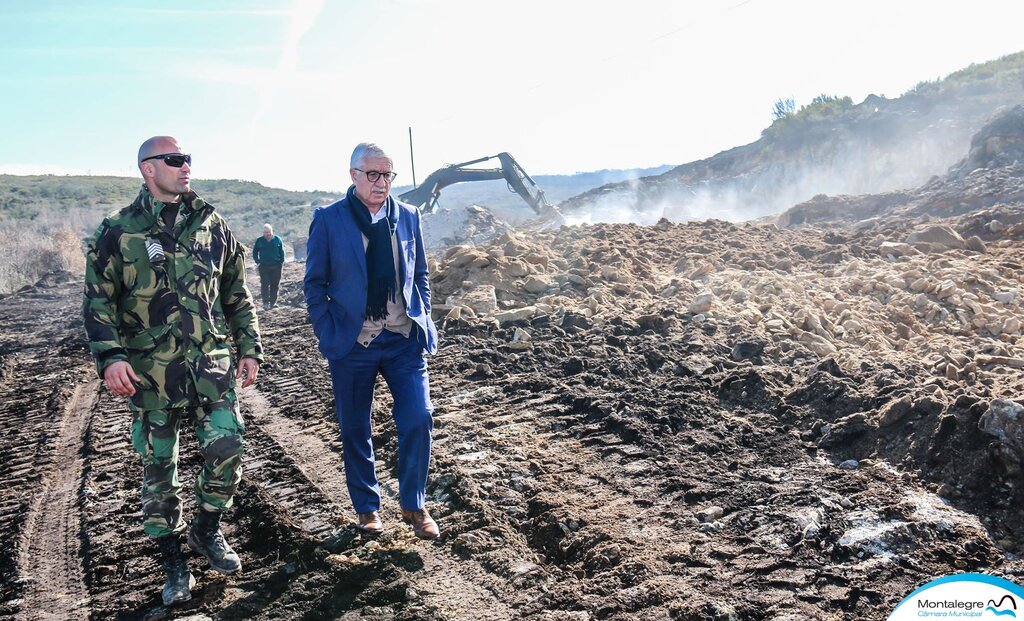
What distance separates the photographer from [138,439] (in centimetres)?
362

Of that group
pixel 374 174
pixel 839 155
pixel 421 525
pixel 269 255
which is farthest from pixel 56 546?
pixel 839 155

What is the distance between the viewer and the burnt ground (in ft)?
11.8

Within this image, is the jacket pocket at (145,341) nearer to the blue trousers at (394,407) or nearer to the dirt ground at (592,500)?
the blue trousers at (394,407)

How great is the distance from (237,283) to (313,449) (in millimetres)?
2405

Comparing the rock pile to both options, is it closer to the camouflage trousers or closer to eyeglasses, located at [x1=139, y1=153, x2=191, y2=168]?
the camouflage trousers

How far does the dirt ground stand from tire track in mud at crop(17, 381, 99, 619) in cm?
2

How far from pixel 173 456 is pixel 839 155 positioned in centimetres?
3768

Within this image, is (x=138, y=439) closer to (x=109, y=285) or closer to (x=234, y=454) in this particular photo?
(x=234, y=454)

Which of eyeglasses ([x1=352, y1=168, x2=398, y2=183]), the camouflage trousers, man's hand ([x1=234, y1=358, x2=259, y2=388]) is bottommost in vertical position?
the camouflage trousers

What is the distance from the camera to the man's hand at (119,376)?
3.39 metres

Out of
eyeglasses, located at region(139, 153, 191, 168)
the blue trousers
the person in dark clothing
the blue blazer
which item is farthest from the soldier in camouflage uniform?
the person in dark clothing

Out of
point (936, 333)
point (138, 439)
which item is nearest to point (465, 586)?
point (138, 439)

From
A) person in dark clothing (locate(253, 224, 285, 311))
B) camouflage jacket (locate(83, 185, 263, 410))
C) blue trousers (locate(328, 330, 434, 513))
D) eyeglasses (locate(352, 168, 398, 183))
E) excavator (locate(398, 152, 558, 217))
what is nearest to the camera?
camouflage jacket (locate(83, 185, 263, 410))

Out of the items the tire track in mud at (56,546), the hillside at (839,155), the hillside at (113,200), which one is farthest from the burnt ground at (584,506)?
the hillside at (113,200)
